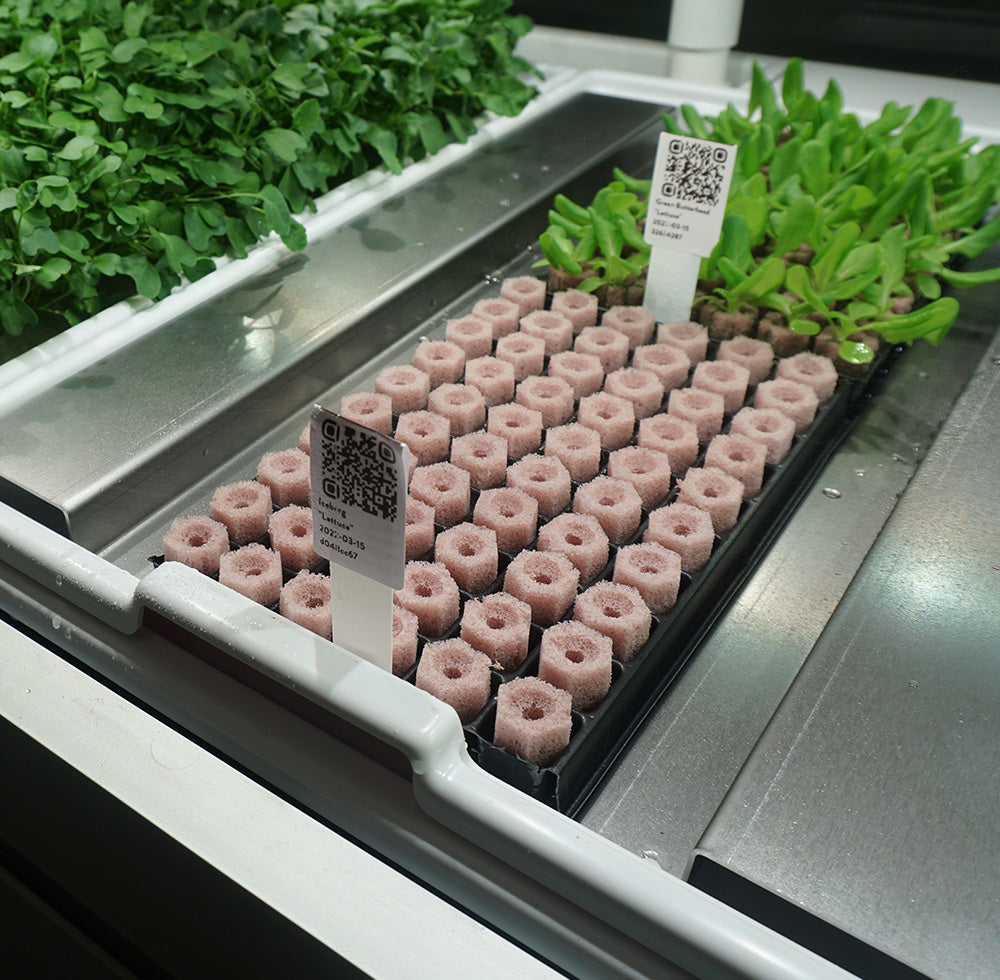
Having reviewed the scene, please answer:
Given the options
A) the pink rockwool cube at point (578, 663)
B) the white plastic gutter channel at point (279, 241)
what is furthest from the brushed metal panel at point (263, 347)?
the pink rockwool cube at point (578, 663)

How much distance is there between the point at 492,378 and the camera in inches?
62.7

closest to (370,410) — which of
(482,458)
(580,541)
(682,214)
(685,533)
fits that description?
(482,458)

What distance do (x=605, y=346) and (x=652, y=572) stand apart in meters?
0.54

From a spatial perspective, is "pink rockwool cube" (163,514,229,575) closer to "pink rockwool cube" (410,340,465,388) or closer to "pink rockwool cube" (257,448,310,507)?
"pink rockwool cube" (257,448,310,507)

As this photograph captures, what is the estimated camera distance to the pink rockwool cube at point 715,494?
1.35 m

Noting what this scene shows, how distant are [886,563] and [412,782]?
0.63 metres

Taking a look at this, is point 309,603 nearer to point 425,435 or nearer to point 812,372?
point 425,435

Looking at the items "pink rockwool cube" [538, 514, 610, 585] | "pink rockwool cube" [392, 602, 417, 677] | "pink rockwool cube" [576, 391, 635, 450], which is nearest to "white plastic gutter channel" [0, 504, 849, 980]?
"pink rockwool cube" [392, 602, 417, 677]

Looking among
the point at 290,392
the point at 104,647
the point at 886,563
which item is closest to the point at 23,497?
the point at 104,647

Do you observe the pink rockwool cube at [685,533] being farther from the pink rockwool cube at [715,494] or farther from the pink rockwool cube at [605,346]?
the pink rockwool cube at [605,346]

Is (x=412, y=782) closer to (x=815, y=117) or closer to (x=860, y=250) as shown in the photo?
(x=860, y=250)

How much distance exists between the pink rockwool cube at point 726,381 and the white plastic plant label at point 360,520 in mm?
787

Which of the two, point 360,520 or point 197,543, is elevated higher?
point 360,520

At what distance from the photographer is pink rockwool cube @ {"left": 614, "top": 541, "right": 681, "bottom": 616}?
1221 mm
